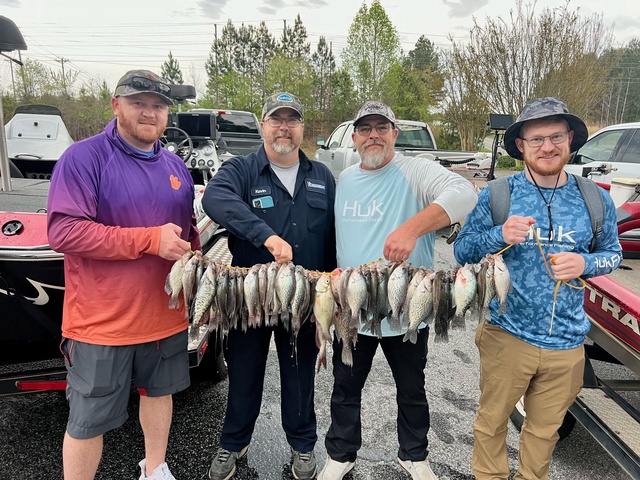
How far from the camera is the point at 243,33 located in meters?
58.3

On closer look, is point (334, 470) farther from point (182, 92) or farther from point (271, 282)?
point (182, 92)

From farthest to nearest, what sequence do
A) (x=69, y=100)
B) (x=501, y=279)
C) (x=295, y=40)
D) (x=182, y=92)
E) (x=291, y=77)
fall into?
1. (x=295, y=40)
2. (x=291, y=77)
3. (x=69, y=100)
4. (x=182, y=92)
5. (x=501, y=279)

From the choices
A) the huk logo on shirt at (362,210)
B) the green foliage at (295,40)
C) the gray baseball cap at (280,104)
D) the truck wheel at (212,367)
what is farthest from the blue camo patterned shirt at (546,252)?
the green foliage at (295,40)

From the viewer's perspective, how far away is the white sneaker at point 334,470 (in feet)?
9.01

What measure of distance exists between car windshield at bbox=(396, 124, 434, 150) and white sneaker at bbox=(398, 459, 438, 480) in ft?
29.9

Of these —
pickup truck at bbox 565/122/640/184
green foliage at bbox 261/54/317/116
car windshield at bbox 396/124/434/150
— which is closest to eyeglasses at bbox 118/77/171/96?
pickup truck at bbox 565/122/640/184

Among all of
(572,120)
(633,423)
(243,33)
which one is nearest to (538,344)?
(633,423)

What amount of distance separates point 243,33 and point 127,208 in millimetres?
63162

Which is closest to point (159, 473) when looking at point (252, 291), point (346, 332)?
point (252, 291)

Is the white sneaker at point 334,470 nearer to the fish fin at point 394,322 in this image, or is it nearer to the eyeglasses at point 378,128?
the fish fin at point 394,322

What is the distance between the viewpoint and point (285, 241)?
100.0 inches

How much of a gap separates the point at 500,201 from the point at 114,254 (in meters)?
2.04

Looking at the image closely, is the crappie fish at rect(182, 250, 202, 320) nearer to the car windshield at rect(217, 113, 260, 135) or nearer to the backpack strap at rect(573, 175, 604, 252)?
the backpack strap at rect(573, 175, 604, 252)

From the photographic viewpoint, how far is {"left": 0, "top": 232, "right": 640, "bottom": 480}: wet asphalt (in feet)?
9.45
